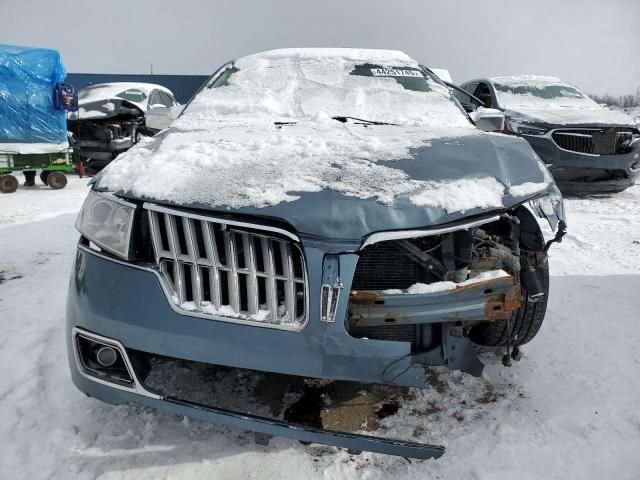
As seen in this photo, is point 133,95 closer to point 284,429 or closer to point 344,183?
point 344,183

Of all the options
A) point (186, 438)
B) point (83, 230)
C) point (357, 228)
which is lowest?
point (186, 438)

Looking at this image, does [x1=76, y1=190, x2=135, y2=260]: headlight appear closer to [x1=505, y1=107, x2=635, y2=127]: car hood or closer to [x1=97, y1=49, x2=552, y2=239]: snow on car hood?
[x1=97, y1=49, x2=552, y2=239]: snow on car hood

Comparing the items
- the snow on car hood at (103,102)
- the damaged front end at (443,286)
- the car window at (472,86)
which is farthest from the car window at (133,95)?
the damaged front end at (443,286)

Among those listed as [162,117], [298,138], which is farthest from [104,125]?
[298,138]

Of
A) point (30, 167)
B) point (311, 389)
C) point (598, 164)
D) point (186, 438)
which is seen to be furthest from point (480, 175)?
point (30, 167)

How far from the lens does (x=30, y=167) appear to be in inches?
301

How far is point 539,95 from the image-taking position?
26.7 ft

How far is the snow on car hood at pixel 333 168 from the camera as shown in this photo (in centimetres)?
159

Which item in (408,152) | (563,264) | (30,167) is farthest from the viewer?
(30,167)

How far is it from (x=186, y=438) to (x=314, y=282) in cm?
89

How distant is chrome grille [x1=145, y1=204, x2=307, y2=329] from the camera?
5.01ft

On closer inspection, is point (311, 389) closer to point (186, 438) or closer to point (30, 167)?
point (186, 438)

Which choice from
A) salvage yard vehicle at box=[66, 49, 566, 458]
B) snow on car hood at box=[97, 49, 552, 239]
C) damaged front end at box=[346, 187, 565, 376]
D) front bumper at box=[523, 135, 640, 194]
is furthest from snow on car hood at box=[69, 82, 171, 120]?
damaged front end at box=[346, 187, 565, 376]

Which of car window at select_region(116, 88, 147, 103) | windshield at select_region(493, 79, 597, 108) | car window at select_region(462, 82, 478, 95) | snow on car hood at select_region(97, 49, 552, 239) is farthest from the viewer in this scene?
car window at select_region(116, 88, 147, 103)
